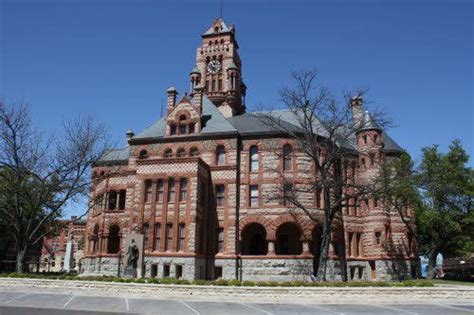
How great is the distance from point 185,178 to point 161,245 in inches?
238

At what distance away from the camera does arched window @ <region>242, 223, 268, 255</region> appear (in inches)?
1569

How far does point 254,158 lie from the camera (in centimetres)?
4012

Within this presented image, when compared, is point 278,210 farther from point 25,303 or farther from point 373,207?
point 25,303

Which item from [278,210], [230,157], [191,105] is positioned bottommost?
[278,210]

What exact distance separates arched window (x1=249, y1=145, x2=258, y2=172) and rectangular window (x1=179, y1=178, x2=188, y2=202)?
21.8ft

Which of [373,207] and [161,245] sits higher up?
[373,207]

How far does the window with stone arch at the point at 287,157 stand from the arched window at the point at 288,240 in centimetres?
528

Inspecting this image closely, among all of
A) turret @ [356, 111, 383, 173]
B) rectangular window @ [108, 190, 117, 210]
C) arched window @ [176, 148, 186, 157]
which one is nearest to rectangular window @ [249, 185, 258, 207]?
arched window @ [176, 148, 186, 157]

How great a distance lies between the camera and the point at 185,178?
3678 centimetres

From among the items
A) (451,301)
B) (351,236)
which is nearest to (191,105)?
(351,236)

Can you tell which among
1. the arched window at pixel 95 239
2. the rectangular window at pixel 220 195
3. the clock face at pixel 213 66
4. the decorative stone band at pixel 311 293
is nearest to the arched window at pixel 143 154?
the arched window at pixel 95 239

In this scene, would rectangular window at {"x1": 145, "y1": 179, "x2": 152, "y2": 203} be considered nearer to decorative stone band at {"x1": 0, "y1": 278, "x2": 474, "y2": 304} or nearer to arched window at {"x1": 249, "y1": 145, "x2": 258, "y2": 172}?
arched window at {"x1": 249, "y1": 145, "x2": 258, "y2": 172}

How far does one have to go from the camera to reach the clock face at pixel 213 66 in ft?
181

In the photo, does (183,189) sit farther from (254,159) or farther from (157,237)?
(254,159)
